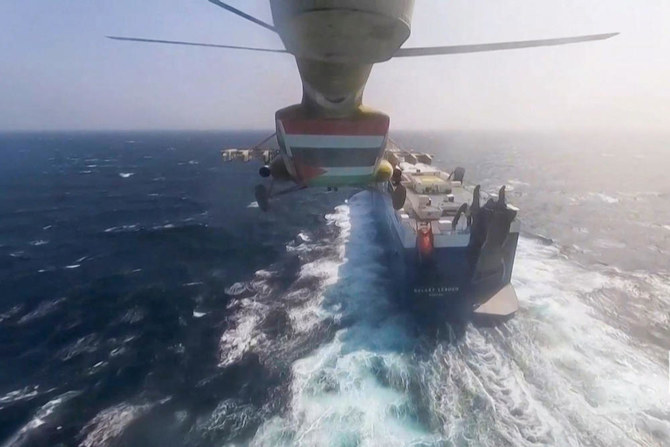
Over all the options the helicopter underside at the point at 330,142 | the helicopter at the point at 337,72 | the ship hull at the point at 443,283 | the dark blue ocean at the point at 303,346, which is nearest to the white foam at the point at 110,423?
the dark blue ocean at the point at 303,346

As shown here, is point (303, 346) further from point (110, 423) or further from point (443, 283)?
point (443, 283)

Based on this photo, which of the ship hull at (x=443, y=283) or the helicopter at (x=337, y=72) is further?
the ship hull at (x=443, y=283)

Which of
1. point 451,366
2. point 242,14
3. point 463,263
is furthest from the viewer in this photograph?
point 463,263

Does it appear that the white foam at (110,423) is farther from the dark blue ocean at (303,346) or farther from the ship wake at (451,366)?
the ship wake at (451,366)

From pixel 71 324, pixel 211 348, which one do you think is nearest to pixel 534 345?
pixel 211 348

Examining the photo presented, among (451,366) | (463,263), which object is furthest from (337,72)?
(463,263)

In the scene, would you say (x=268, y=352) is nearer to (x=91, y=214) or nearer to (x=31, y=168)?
(x=91, y=214)
